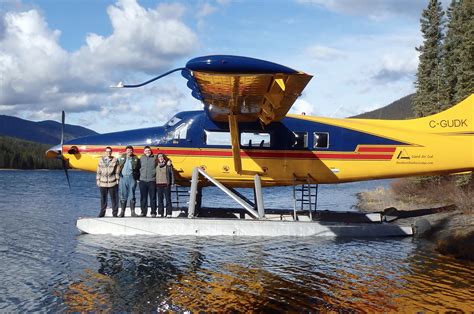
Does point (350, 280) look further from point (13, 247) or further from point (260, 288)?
point (13, 247)

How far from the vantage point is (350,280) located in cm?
659

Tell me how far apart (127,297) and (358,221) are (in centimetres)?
763

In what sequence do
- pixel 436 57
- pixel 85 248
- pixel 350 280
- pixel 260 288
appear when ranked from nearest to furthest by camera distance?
pixel 260 288, pixel 350 280, pixel 85 248, pixel 436 57

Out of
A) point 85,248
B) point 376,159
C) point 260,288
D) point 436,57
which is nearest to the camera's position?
point 260,288

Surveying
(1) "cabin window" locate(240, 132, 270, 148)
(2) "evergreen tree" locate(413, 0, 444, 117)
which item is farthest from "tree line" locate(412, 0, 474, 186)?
(1) "cabin window" locate(240, 132, 270, 148)

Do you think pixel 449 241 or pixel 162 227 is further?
pixel 162 227

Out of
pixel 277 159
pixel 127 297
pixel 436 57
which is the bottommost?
pixel 127 297

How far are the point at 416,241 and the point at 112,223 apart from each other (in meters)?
6.69

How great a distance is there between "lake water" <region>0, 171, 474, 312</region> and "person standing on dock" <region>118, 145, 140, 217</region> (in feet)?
4.56

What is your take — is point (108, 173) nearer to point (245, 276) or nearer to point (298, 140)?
point (298, 140)

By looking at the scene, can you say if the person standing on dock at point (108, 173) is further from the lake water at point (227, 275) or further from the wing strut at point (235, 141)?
the wing strut at point (235, 141)

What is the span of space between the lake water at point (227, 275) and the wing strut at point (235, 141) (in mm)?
1899

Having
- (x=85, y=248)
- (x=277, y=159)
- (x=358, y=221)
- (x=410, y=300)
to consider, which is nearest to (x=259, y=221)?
(x=277, y=159)

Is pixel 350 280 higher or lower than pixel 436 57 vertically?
lower
